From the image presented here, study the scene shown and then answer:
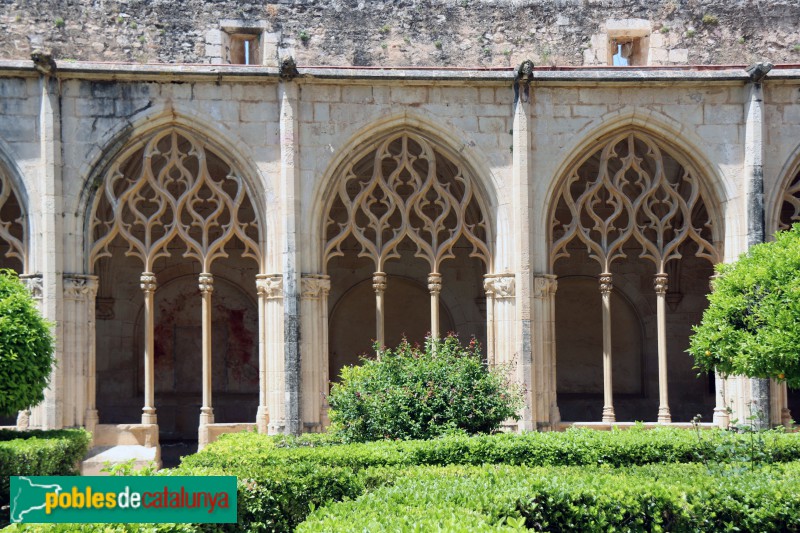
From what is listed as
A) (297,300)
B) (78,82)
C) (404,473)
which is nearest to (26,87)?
(78,82)

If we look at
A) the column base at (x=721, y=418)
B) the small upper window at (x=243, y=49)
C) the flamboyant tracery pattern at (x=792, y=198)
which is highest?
the small upper window at (x=243, y=49)

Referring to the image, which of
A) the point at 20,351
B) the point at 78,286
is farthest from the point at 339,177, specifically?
the point at 20,351

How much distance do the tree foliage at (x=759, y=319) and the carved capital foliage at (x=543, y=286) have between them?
8.32 ft

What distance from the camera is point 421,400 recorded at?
9.92 m

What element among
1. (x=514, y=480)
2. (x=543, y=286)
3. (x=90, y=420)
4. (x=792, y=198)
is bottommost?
(x=90, y=420)

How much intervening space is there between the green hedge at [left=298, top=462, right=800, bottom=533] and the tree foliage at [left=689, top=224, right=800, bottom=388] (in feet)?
8.43

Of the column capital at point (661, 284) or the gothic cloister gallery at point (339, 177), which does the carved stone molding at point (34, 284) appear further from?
the column capital at point (661, 284)

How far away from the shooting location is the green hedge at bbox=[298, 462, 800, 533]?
19.2 feet

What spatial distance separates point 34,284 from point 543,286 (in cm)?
633

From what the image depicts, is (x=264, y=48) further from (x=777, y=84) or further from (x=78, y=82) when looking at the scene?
(x=777, y=84)

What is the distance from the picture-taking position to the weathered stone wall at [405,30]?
13133 millimetres

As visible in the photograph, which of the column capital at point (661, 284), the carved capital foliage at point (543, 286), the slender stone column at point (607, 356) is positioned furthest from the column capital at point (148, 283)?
the column capital at point (661, 284)

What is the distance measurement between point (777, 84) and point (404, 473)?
781 cm
